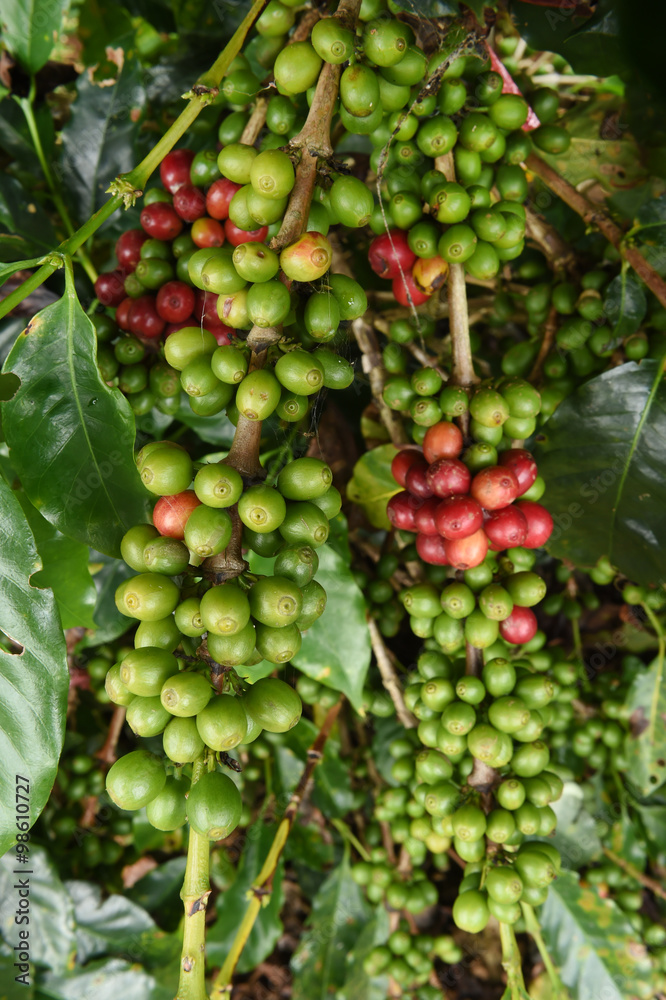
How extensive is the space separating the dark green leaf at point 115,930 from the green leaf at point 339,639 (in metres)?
1.06

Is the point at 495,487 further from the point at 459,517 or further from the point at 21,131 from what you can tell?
the point at 21,131

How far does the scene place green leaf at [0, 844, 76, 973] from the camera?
1.69 metres

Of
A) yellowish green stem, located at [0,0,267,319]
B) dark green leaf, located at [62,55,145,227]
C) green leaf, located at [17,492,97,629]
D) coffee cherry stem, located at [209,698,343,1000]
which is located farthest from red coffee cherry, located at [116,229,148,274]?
coffee cherry stem, located at [209,698,343,1000]

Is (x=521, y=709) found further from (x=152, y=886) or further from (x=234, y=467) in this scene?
(x=152, y=886)

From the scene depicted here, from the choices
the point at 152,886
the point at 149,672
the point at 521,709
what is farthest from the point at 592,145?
the point at 152,886

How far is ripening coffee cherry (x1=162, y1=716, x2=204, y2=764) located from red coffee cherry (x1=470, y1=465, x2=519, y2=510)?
25.4 inches

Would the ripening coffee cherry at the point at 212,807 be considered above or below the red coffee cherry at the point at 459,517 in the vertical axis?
below

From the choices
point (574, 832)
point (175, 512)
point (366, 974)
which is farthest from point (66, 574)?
point (574, 832)

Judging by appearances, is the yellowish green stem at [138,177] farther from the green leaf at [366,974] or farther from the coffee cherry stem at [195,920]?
the green leaf at [366,974]

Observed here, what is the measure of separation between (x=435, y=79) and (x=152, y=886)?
90.9 inches

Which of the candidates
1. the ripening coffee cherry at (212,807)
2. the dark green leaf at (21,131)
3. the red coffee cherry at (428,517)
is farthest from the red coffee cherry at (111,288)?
the ripening coffee cherry at (212,807)

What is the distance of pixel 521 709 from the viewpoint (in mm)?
1183

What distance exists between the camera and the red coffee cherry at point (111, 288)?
4.40 feet

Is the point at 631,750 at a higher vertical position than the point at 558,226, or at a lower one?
lower
